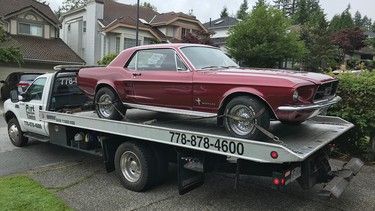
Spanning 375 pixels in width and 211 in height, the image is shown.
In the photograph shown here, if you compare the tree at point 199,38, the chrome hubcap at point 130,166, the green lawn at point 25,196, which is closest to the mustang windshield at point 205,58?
the chrome hubcap at point 130,166

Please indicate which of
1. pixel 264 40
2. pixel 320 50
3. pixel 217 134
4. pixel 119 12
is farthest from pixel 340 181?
pixel 320 50

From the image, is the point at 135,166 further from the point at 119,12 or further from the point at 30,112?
the point at 119,12

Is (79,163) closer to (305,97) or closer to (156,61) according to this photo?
(156,61)

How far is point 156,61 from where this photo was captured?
5754 mm

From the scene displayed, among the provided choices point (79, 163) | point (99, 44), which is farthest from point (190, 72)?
point (99, 44)

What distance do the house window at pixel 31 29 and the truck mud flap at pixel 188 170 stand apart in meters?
26.5

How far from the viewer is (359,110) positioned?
722 centimetres

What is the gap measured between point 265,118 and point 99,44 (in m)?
28.1

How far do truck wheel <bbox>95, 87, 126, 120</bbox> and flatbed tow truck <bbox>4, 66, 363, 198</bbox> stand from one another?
0.84 ft

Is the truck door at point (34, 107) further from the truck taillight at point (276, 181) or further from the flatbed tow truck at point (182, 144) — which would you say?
the truck taillight at point (276, 181)

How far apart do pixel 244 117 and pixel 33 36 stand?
2726cm

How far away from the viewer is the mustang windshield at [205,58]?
5434 mm

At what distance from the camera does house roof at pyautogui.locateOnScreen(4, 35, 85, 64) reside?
25.7 meters

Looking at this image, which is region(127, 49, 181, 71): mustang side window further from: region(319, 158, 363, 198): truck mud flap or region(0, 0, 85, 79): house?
region(0, 0, 85, 79): house
